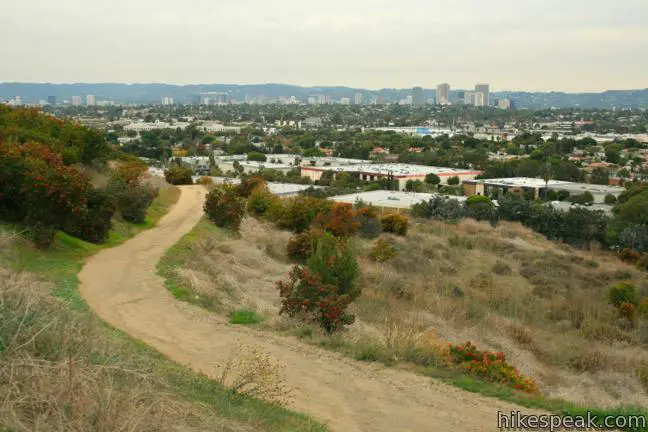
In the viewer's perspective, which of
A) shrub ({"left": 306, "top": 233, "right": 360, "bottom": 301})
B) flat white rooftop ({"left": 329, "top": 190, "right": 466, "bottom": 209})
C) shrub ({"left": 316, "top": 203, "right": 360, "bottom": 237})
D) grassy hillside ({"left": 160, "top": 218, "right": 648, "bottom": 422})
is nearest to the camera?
grassy hillside ({"left": 160, "top": 218, "right": 648, "bottom": 422})

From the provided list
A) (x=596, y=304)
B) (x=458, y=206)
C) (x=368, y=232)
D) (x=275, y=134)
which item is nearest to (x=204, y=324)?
(x=596, y=304)

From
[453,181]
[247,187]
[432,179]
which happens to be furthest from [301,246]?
[453,181]

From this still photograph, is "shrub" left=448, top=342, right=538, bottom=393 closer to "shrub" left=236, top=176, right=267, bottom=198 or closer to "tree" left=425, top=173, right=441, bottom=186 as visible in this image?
"shrub" left=236, top=176, right=267, bottom=198

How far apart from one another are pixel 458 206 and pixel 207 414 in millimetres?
28694

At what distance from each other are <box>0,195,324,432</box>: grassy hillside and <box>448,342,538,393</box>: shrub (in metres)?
2.65

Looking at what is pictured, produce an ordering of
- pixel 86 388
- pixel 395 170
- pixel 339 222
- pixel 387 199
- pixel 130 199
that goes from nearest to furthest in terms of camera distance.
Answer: pixel 86 388
pixel 130 199
pixel 339 222
pixel 387 199
pixel 395 170

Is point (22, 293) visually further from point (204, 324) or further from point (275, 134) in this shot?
point (275, 134)

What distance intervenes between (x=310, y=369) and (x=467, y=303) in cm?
846

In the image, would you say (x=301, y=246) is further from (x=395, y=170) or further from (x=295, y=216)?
(x=395, y=170)

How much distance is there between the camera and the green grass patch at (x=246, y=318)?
1037 cm

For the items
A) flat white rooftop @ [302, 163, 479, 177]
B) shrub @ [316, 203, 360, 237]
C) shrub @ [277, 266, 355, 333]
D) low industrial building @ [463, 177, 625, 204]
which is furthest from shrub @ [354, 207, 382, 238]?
flat white rooftop @ [302, 163, 479, 177]

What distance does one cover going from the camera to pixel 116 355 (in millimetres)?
5691

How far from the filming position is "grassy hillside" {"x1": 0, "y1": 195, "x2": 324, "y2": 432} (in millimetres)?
4438

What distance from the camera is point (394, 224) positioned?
26484mm
